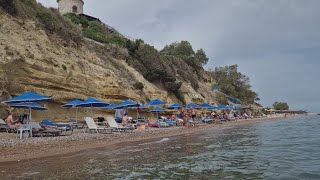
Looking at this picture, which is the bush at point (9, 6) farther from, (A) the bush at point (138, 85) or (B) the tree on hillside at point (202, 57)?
(B) the tree on hillside at point (202, 57)

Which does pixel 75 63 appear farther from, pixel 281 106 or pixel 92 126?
pixel 281 106

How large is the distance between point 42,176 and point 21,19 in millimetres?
21322

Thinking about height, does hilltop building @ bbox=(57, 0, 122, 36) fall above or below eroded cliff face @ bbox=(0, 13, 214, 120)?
above

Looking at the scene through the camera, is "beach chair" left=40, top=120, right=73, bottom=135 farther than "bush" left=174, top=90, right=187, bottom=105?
No

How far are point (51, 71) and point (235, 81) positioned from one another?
6225cm

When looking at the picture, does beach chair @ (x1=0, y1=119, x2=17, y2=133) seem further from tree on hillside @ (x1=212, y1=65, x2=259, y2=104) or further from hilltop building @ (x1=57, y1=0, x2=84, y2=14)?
tree on hillside @ (x1=212, y1=65, x2=259, y2=104)

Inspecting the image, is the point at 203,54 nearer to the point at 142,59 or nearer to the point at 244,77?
the point at 244,77

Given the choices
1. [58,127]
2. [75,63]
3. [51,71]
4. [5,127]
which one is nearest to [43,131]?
[5,127]

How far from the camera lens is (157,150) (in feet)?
51.3

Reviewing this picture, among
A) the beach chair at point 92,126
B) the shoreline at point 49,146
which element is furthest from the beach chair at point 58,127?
Result: the shoreline at point 49,146

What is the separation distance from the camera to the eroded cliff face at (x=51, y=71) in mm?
23781

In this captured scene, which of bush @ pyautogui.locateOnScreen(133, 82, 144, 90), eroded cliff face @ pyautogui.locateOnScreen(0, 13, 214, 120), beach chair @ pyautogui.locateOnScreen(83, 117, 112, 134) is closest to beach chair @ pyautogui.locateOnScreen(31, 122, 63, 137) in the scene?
beach chair @ pyautogui.locateOnScreen(83, 117, 112, 134)

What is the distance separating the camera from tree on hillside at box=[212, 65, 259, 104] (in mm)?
79312

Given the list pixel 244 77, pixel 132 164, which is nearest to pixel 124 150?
pixel 132 164
